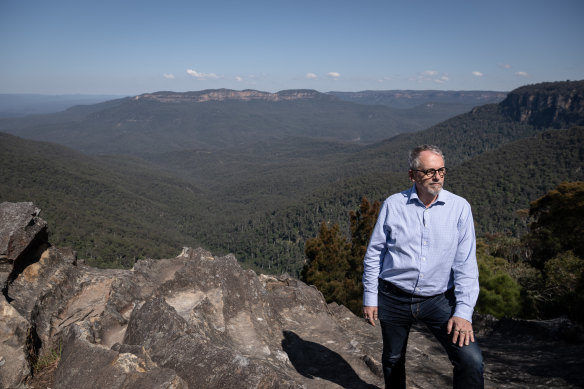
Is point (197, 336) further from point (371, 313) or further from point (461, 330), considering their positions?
point (461, 330)

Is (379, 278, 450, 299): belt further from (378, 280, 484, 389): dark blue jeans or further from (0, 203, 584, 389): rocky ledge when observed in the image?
(0, 203, 584, 389): rocky ledge

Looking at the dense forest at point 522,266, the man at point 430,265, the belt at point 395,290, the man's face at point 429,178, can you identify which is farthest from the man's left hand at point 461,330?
the dense forest at point 522,266

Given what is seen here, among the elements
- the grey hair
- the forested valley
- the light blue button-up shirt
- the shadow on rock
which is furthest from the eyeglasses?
the forested valley

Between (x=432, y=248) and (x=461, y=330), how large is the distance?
89cm

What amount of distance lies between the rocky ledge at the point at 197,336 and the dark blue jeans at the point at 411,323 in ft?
4.40

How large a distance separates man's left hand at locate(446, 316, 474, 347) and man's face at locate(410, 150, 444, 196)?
1382mm

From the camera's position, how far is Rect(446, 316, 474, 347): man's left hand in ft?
11.6

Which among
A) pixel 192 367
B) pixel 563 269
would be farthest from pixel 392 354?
pixel 563 269

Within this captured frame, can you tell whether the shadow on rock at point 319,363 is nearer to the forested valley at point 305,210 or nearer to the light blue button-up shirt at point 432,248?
the light blue button-up shirt at point 432,248

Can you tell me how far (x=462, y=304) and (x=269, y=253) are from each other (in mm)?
110746

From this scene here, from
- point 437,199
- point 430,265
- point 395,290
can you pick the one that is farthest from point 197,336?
point 437,199

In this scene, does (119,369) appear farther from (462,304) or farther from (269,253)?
(269,253)

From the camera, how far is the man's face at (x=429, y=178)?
3732 millimetres

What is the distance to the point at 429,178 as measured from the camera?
379 cm
